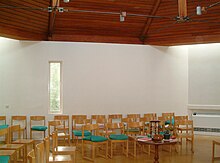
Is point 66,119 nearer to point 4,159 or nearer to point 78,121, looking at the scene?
point 78,121

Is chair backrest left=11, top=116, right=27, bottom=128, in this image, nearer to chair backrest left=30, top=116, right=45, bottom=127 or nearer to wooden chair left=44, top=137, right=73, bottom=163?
chair backrest left=30, top=116, right=45, bottom=127

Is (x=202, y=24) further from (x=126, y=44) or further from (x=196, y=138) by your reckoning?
(x=196, y=138)

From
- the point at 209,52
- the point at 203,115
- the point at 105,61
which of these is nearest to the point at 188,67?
the point at 209,52

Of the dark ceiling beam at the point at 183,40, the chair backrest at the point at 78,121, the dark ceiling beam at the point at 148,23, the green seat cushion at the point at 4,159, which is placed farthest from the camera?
the dark ceiling beam at the point at 183,40

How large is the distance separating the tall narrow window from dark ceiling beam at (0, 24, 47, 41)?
1.05 meters

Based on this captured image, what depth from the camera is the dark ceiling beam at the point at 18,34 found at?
9075mm

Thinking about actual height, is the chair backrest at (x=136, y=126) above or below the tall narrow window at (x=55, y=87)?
below

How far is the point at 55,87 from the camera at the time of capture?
419 inches

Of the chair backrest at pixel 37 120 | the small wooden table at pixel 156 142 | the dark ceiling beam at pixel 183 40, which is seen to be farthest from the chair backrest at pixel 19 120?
the dark ceiling beam at pixel 183 40

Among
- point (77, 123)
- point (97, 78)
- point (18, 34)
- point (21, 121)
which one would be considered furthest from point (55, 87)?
point (18, 34)

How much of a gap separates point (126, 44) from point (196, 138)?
440 centimetres

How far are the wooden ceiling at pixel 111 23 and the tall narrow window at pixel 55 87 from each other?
1097 mm

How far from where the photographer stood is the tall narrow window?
34.8ft

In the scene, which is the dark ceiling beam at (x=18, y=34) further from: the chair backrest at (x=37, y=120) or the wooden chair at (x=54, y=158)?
the wooden chair at (x=54, y=158)
